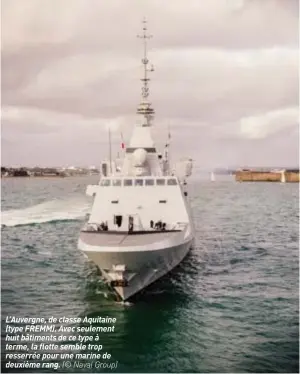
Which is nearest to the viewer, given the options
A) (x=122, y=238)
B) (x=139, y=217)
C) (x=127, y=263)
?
(x=127, y=263)

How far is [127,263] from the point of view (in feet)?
60.3

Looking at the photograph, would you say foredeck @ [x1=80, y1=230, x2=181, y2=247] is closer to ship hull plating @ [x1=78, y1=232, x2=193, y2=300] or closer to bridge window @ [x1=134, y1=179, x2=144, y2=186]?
ship hull plating @ [x1=78, y1=232, x2=193, y2=300]

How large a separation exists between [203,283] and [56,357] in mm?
8565

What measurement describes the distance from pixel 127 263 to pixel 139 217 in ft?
18.8

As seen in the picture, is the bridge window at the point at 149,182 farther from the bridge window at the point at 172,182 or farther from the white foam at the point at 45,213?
the white foam at the point at 45,213

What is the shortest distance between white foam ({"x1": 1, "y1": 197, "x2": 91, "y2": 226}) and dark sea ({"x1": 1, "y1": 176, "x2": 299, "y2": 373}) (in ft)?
23.6

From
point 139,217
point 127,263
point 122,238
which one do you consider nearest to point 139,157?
point 139,217

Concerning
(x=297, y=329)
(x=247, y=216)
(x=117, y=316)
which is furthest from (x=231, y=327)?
(x=247, y=216)

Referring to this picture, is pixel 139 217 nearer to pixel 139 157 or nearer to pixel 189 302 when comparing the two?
pixel 139 157

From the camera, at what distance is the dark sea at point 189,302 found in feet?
48.2

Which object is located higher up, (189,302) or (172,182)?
(172,182)

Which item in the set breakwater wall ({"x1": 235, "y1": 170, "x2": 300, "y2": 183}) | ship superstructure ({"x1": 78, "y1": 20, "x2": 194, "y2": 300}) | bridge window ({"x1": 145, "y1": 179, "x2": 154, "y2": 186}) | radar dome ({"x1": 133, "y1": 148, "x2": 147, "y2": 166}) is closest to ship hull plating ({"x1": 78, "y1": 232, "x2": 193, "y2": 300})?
ship superstructure ({"x1": 78, "y1": 20, "x2": 194, "y2": 300})

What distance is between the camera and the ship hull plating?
18109 mm

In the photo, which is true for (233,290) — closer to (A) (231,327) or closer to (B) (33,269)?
(A) (231,327)
